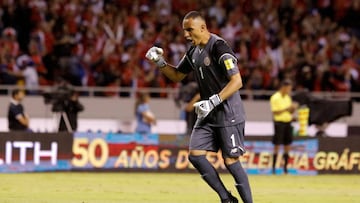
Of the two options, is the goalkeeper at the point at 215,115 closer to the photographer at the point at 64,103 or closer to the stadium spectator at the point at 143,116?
the photographer at the point at 64,103

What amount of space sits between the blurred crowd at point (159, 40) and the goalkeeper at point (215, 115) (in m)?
12.3

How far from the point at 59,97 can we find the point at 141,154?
94.4 inches

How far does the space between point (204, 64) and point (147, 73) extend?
1349 centimetres

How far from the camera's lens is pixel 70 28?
81.5ft

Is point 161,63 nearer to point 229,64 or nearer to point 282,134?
point 229,64

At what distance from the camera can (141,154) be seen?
2067cm

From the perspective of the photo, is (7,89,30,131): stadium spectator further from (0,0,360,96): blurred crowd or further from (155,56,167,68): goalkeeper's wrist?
(155,56,167,68): goalkeeper's wrist

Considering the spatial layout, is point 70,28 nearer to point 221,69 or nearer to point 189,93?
point 189,93

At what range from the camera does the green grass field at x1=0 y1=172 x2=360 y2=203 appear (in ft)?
47.0

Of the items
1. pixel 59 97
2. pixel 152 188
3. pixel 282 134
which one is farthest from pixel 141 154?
pixel 152 188

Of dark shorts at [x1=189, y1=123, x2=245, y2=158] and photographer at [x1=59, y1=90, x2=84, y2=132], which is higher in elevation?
dark shorts at [x1=189, y1=123, x2=245, y2=158]

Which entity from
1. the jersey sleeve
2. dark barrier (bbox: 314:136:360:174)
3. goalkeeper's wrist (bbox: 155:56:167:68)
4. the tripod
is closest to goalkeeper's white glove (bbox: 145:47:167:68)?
goalkeeper's wrist (bbox: 155:56:167:68)

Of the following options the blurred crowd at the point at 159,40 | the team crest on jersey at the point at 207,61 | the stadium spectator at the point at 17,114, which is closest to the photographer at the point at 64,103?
the stadium spectator at the point at 17,114

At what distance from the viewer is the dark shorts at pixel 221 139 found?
11289mm
